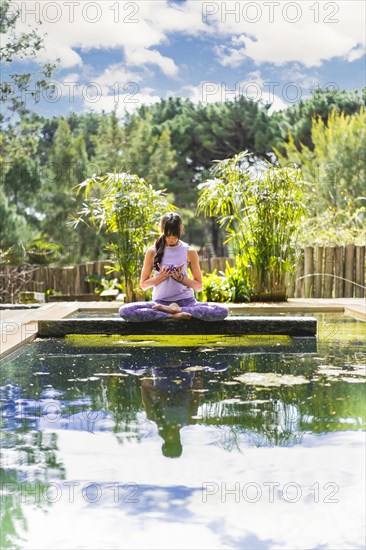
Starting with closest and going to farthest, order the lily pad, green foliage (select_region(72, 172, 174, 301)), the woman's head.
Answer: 1. the lily pad
2. the woman's head
3. green foliage (select_region(72, 172, 174, 301))

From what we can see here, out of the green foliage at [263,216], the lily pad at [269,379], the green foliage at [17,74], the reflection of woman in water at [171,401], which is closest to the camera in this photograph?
the reflection of woman in water at [171,401]

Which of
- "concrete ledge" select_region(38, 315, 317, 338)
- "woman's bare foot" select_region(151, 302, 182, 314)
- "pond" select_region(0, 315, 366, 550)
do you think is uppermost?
"woman's bare foot" select_region(151, 302, 182, 314)

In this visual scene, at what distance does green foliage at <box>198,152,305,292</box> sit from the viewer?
28.7ft

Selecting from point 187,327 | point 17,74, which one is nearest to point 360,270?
point 187,327

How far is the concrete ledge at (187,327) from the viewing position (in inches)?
236

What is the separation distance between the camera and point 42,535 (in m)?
2.13

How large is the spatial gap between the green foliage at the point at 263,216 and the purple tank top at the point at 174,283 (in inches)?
108

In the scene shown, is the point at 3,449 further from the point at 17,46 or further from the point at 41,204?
the point at 41,204

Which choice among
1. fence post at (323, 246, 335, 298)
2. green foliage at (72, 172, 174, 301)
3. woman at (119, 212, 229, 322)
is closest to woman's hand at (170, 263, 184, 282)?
woman at (119, 212, 229, 322)

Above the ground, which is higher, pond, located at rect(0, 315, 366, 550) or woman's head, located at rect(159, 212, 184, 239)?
woman's head, located at rect(159, 212, 184, 239)

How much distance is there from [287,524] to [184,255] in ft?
12.7

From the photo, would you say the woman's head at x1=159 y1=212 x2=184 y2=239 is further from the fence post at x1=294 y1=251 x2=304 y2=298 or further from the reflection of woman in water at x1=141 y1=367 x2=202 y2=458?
the fence post at x1=294 y1=251 x2=304 y2=298

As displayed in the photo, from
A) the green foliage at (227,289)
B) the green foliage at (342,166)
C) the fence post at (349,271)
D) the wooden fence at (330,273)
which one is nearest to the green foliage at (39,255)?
the green foliage at (342,166)

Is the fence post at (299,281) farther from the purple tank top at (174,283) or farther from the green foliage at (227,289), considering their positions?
the purple tank top at (174,283)
